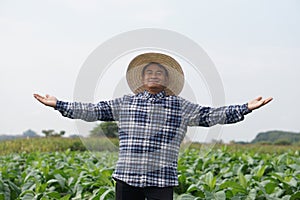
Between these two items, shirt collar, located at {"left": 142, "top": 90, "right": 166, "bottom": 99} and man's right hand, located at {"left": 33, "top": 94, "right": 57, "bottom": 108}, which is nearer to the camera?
shirt collar, located at {"left": 142, "top": 90, "right": 166, "bottom": 99}

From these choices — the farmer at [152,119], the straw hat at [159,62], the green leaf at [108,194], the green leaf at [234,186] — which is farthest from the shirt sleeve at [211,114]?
the green leaf at [234,186]

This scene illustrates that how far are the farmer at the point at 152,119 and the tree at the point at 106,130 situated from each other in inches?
4.3

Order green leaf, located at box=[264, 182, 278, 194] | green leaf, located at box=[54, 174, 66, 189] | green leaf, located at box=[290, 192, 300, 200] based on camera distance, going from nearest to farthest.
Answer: green leaf, located at box=[290, 192, 300, 200] < green leaf, located at box=[264, 182, 278, 194] < green leaf, located at box=[54, 174, 66, 189]

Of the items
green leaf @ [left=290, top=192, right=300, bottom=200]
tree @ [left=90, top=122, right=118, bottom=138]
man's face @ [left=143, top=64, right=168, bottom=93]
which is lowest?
green leaf @ [left=290, top=192, right=300, bottom=200]

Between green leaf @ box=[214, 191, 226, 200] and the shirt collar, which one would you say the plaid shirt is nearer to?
the shirt collar

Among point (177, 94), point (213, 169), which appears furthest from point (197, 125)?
point (213, 169)

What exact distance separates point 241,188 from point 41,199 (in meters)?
1.95

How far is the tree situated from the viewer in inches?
153

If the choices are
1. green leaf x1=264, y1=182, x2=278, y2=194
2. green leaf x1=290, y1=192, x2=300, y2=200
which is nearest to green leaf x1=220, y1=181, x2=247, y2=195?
green leaf x1=264, y1=182, x2=278, y2=194

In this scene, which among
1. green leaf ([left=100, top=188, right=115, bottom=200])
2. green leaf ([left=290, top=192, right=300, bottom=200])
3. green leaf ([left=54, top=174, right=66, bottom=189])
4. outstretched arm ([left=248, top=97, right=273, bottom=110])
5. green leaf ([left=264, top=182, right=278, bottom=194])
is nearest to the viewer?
outstretched arm ([left=248, top=97, right=273, bottom=110])

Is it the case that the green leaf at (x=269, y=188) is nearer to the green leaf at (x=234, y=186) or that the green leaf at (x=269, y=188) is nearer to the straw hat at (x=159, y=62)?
the green leaf at (x=234, y=186)

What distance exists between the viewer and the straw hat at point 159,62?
3691mm

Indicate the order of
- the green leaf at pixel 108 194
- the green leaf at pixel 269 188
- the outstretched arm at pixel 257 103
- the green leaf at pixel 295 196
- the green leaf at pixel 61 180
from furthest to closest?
the green leaf at pixel 61 180, the green leaf at pixel 269 188, the green leaf at pixel 295 196, the green leaf at pixel 108 194, the outstretched arm at pixel 257 103

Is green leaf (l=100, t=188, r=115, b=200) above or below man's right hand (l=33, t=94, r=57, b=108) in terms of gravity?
below
